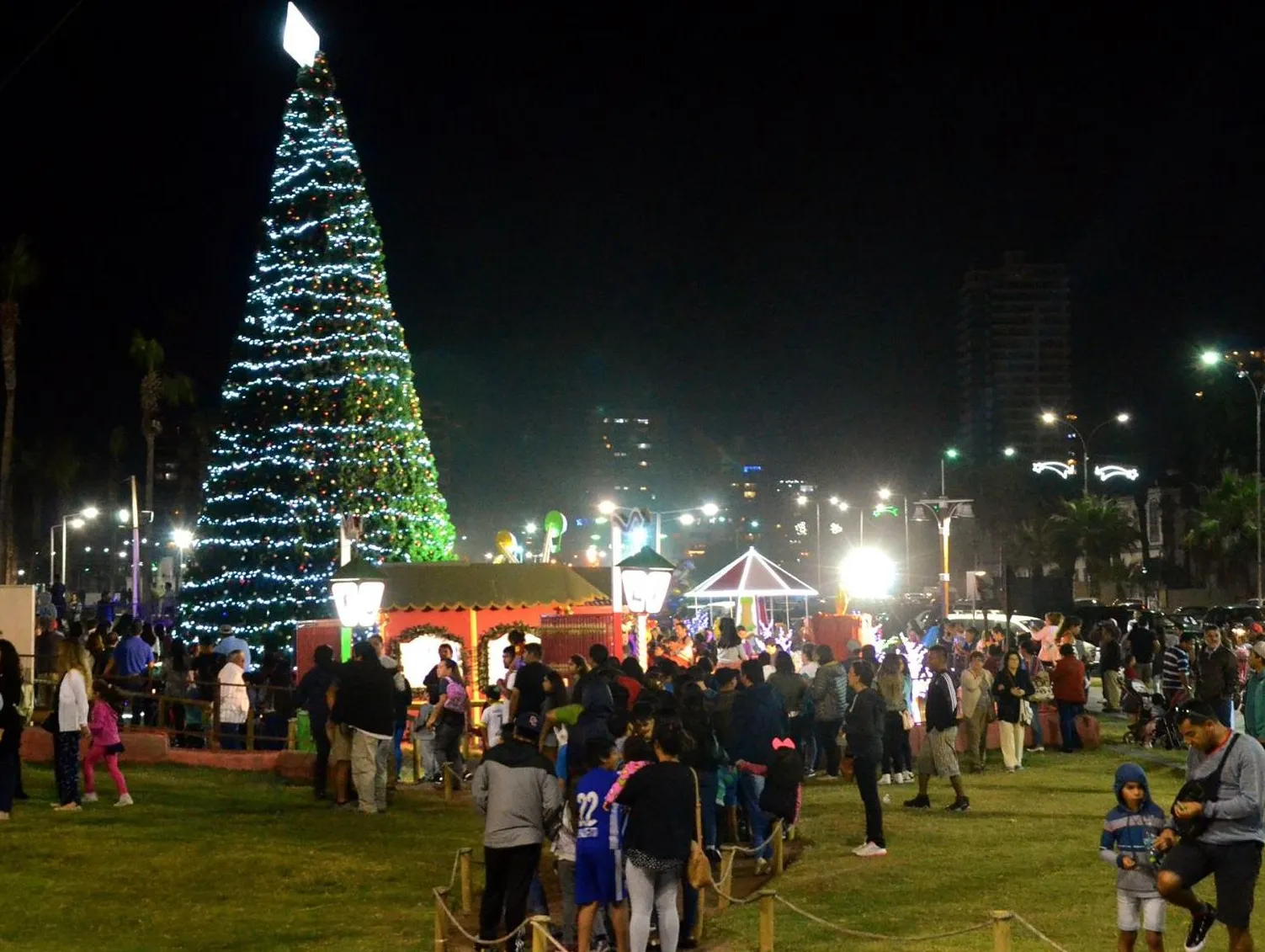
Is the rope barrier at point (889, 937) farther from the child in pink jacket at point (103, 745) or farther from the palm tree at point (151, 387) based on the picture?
the palm tree at point (151, 387)

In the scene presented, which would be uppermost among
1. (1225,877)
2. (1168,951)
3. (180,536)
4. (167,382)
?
(167,382)

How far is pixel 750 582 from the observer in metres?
34.2

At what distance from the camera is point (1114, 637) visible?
1107 inches

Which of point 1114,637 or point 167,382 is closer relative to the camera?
point 1114,637

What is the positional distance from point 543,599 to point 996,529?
211 ft

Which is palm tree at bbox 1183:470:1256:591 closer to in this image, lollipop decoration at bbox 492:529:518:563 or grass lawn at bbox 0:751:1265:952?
lollipop decoration at bbox 492:529:518:563

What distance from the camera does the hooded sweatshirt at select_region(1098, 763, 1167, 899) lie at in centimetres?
837

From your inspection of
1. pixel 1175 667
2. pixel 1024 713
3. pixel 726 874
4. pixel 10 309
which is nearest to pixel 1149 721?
pixel 1175 667

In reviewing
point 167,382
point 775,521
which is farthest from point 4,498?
point 775,521

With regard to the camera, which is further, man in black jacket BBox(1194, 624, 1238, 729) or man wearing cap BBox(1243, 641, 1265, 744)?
man in black jacket BBox(1194, 624, 1238, 729)

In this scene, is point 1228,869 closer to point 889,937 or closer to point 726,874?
point 889,937

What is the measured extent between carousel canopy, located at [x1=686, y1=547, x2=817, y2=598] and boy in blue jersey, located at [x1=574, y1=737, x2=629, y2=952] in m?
24.6

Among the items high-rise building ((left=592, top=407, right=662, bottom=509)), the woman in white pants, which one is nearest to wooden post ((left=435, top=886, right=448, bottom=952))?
the woman in white pants

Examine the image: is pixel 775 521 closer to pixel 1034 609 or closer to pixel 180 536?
pixel 180 536
